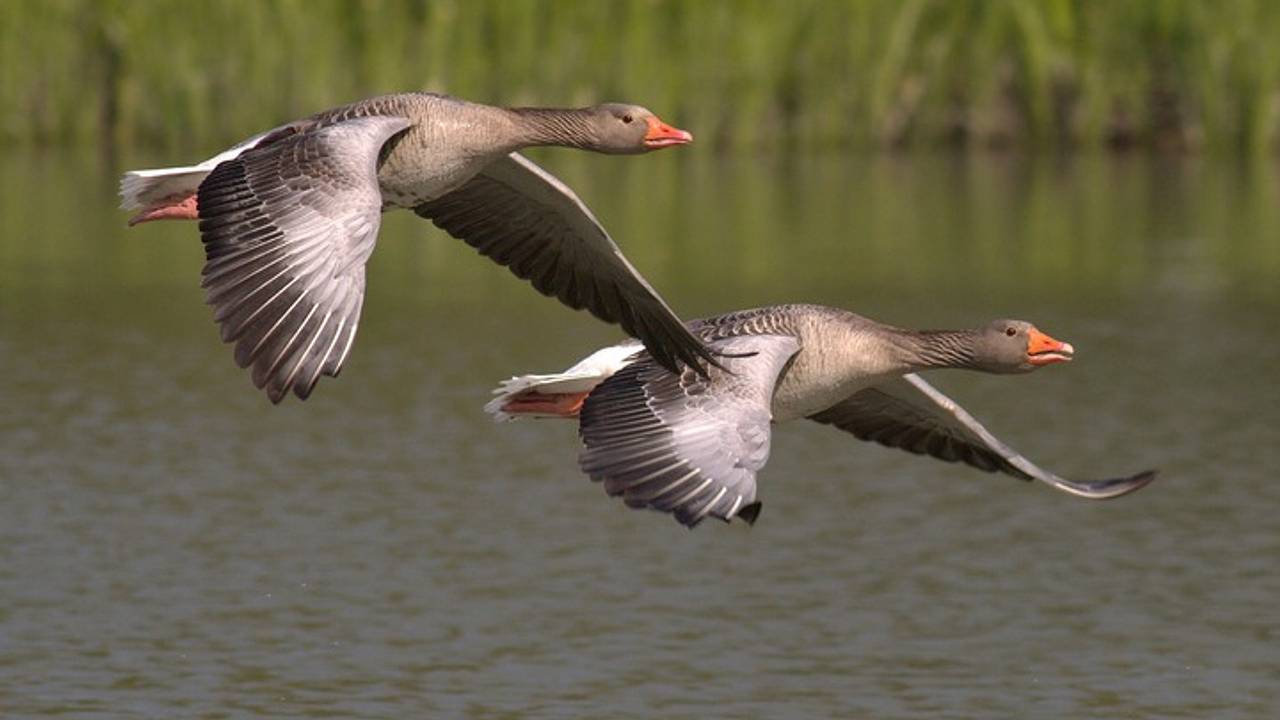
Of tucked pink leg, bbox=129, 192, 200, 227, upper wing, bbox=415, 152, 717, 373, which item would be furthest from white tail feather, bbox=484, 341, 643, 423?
tucked pink leg, bbox=129, 192, 200, 227

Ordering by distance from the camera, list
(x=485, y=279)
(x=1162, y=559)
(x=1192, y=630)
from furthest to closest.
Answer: (x=485, y=279)
(x=1162, y=559)
(x=1192, y=630)

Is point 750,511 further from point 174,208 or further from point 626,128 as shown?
point 174,208

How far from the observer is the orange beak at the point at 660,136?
43.1 feet

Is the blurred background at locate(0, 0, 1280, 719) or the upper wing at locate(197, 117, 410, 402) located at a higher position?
the upper wing at locate(197, 117, 410, 402)

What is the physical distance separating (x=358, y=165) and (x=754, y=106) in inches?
1098

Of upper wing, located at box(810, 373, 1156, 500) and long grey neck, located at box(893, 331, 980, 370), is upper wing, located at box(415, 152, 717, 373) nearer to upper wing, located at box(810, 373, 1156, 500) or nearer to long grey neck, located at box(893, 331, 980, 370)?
long grey neck, located at box(893, 331, 980, 370)

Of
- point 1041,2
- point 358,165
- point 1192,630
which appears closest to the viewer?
point 358,165

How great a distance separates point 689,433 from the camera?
39.8ft

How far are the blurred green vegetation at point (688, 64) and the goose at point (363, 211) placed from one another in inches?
840

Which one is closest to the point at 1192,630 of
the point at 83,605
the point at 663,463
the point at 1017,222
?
the point at 663,463

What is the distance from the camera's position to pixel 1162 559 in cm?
1783

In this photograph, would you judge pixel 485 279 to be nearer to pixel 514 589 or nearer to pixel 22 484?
pixel 22 484

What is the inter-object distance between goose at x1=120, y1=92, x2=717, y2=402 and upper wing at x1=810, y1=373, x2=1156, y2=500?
5.79ft

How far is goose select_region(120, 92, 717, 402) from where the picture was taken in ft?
36.0
